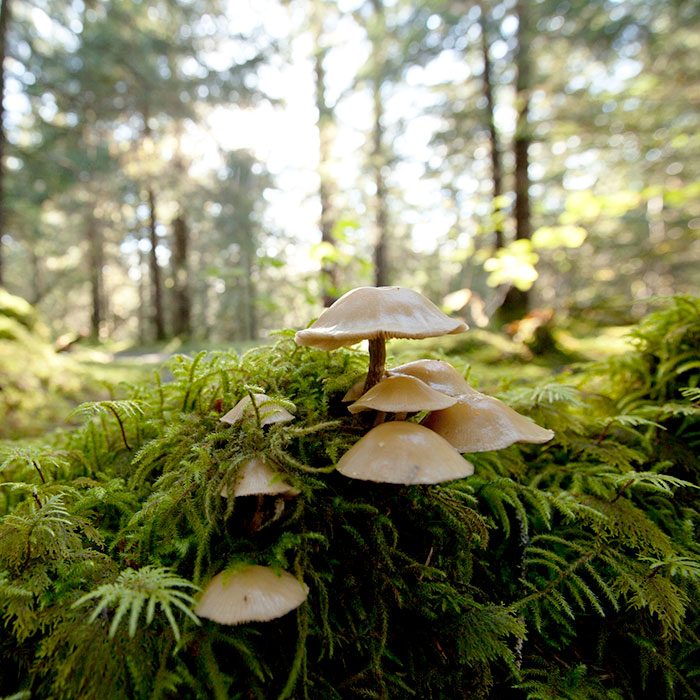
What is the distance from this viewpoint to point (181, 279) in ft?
49.2

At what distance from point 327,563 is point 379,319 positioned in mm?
793

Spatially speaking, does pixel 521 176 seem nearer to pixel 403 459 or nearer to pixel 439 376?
Answer: pixel 439 376

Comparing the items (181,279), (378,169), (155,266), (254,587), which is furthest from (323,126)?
(254,587)

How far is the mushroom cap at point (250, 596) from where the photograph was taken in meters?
1.00

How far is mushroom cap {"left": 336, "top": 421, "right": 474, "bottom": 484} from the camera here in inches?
43.2

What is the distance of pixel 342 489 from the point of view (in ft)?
4.79

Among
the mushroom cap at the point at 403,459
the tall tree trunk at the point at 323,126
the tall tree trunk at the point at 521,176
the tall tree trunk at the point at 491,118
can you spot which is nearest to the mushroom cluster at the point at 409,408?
the mushroom cap at the point at 403,459

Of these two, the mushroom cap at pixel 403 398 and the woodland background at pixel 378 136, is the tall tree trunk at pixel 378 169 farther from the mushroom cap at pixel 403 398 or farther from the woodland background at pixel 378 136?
the mushroom cap at pixel 403 398

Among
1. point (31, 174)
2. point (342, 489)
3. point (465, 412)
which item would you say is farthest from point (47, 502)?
point (31, 174)

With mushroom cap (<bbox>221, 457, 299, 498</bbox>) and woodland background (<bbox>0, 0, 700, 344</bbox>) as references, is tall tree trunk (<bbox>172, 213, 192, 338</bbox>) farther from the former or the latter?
mushroom cap (<bbox>221, 457, 299, 498</bbox>)

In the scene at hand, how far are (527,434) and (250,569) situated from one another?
0.91 metres

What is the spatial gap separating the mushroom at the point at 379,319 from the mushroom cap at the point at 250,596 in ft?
2.18

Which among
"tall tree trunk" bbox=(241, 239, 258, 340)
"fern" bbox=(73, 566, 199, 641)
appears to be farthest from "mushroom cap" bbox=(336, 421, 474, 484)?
"tall tree trunk" bbox=(241, 239, 258, 340)

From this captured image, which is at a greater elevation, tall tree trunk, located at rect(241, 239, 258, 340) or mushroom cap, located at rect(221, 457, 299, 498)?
tall tree trunk, located at rect(241, 239, 258, 340)
